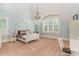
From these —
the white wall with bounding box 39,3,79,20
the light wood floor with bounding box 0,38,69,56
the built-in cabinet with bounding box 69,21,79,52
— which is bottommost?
the light wood floor with bounding box 0,38,69,56

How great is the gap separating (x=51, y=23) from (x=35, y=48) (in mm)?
588

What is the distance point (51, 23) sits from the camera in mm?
1750

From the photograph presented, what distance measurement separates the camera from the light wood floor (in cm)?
174

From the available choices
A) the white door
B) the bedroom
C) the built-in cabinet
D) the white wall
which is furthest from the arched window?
the white door

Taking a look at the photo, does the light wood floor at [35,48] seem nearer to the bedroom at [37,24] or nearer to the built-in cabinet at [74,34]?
the bedroom at [37,24]

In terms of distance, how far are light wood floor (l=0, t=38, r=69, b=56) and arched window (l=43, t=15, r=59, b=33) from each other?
20 cm

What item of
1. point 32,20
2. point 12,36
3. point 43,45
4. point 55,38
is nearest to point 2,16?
point 12,36

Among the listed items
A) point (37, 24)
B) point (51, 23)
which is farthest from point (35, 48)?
point (51, 23)

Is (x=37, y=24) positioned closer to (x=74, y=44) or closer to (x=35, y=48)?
(x=35, y=48)

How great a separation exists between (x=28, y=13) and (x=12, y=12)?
0.99ft

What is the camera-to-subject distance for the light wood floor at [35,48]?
1.74 metres

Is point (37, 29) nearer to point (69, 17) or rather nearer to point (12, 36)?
point (12, 36)

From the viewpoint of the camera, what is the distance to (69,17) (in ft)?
5.63

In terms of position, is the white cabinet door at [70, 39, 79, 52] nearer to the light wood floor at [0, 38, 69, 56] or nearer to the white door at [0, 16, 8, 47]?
the light wood floor at [0, 38, 69, 56]
